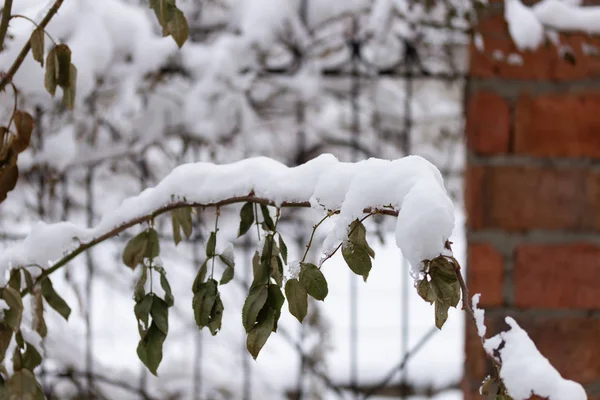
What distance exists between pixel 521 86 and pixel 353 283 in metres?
0.59

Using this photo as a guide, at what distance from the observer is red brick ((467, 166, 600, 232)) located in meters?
1.02

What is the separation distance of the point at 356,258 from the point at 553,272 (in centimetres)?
71

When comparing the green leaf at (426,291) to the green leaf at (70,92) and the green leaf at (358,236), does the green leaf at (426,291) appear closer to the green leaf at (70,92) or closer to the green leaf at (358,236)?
the green leaf at (358,236)

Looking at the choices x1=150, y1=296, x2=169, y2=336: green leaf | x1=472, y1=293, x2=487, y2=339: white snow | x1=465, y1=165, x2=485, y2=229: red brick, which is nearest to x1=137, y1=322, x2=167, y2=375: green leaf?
x1=150, y1=296, x2=169, y2=336: green leaf

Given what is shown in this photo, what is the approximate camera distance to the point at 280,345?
148 inches

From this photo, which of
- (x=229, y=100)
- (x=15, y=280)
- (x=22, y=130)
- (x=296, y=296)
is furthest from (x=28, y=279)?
(x=229, y=100)

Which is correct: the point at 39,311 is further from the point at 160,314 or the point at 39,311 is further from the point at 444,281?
the point at 444,281

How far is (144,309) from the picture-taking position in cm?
48

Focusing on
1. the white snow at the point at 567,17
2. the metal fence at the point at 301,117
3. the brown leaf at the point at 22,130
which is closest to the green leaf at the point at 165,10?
the brown leaf at the point at 22,130

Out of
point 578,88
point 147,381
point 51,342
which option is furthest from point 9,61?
point 147,381

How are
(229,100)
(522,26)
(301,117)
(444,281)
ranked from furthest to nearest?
(301,117) → (229,100) → (522,26) → (444,281)

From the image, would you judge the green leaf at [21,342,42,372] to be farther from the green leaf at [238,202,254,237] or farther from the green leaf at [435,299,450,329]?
the green leaf at [435,299,450,329]

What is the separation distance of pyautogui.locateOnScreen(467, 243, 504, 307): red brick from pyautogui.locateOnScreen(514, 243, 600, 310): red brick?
0.08 feet

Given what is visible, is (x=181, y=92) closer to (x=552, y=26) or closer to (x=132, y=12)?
(x=132, y=12)
